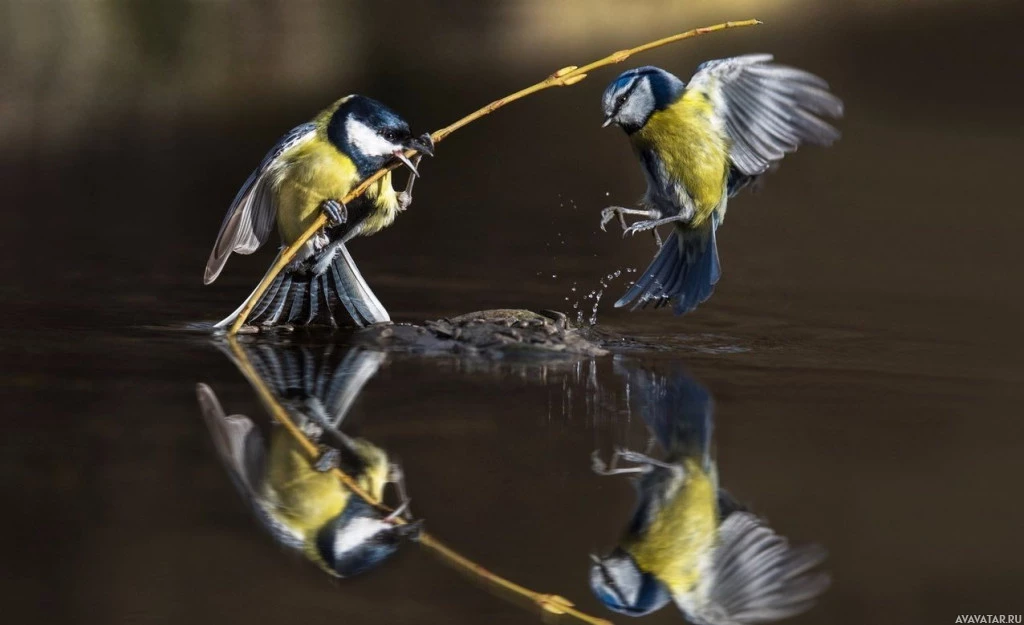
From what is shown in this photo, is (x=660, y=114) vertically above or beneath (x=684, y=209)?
above

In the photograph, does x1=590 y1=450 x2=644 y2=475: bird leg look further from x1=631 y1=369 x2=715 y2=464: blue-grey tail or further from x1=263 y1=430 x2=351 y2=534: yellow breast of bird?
x1=263 y1=430 x2=351 y2=534: yellow breast of bird

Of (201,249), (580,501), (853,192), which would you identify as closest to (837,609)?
(580,501)

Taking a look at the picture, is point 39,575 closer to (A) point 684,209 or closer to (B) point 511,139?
(A) point 684,209

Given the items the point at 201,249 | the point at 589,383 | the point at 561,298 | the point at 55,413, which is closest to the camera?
the point at 55,413

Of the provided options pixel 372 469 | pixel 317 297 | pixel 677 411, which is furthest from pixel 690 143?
pixel 372 469

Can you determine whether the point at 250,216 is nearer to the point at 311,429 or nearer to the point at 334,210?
the point at 334,210

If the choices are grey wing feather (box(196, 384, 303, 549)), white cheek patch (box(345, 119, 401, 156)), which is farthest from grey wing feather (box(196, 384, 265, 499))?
white cheek patch (box(345, 119, 401, 156))
